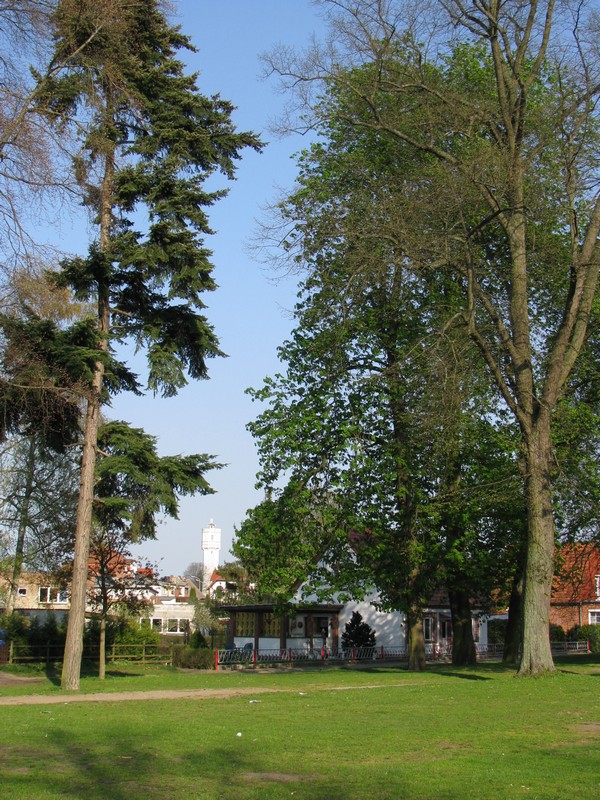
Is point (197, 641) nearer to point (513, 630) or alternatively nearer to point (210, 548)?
point (513, 630)

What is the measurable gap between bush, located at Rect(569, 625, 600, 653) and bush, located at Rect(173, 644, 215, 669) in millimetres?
24826

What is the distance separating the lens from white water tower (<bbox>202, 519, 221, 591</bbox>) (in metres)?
113

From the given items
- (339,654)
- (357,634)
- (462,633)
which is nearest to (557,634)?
(357,634)

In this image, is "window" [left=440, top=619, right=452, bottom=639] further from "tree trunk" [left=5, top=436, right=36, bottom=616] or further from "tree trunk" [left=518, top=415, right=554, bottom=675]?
"tree trunk" [left=518, top=415, right=554, bottom=675]

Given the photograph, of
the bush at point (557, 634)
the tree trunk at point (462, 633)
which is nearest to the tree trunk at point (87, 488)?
the tree trunk at point (462, 633)

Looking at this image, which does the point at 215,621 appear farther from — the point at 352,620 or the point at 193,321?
→ the point at 193,321

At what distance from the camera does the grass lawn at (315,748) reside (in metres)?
7.40

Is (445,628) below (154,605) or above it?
below

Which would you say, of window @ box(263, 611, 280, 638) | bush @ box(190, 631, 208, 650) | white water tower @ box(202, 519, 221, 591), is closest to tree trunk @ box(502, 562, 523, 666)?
window @ box(263, 611, 280, 638)

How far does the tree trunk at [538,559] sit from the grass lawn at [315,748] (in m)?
2.71

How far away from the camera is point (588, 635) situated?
5366cm

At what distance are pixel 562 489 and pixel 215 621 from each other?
154ft

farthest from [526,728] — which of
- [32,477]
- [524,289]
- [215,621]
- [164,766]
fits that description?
[215,621]

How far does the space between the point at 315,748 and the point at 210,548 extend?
10701 centimetres
